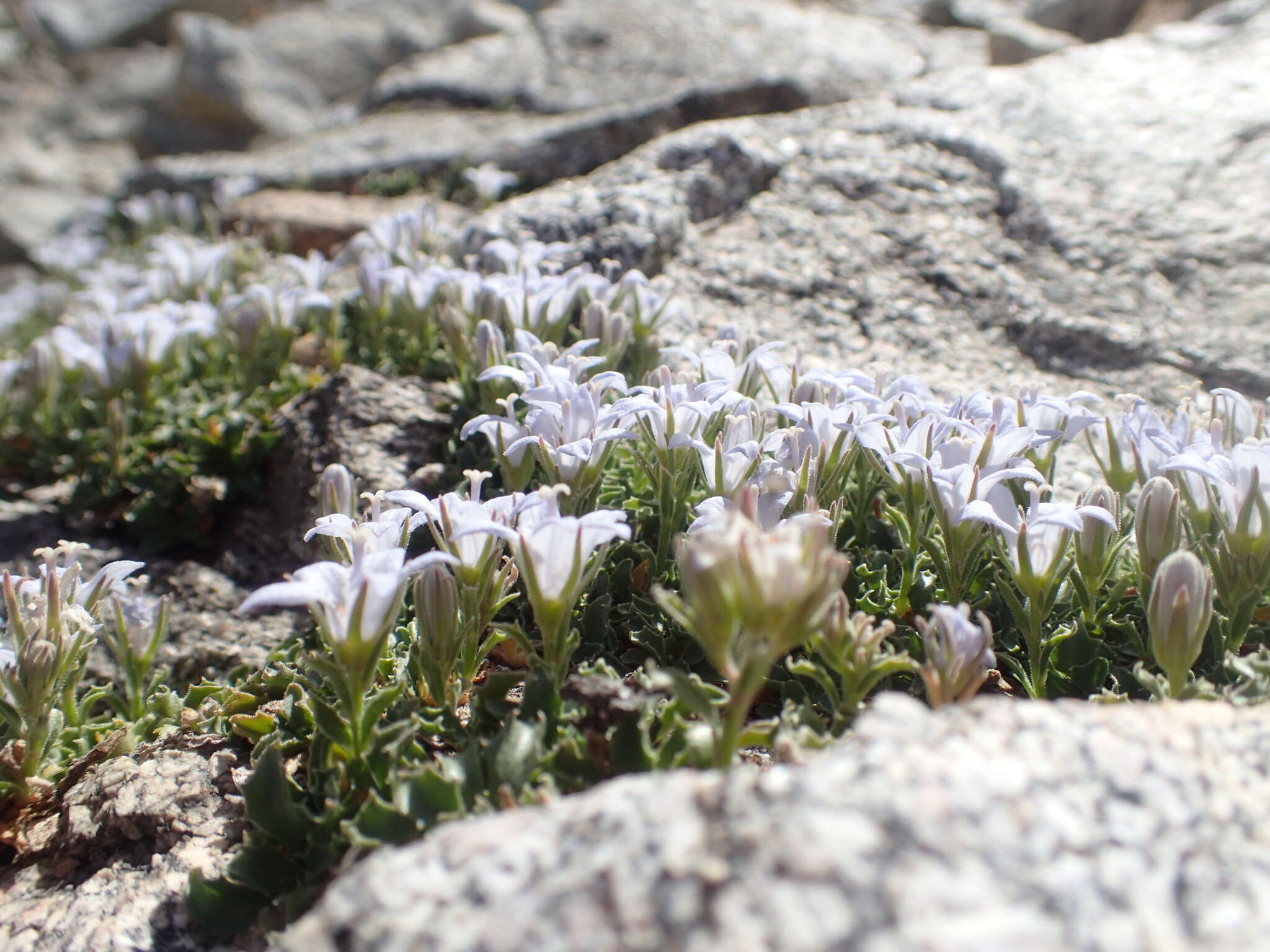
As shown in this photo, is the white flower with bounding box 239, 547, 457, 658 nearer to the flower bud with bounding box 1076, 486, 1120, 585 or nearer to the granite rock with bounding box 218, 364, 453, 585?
the granite rock with bounding box 218, 364, 453, 585

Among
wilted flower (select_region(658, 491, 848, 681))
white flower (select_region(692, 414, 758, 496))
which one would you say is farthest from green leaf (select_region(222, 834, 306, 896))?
white flower (select_region(692, 414, 758, 496))

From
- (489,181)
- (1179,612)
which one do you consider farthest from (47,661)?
(489,181)

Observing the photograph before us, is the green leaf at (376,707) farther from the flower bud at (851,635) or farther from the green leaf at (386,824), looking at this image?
the flower bud at (851,635)

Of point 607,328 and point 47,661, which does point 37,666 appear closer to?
point 47,661

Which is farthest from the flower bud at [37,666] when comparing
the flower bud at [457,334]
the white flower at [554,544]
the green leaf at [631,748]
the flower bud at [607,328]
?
the flower bud at [607,328]

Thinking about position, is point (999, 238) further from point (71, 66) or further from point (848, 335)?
point (71, 66)

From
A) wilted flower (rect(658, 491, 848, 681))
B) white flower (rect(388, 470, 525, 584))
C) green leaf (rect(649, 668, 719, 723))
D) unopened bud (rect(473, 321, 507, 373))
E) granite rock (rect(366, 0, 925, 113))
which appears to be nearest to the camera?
wilted flower (rect(658, 491, 848, 681))

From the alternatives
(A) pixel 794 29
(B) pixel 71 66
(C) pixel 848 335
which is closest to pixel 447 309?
(C) pixel 848 335
